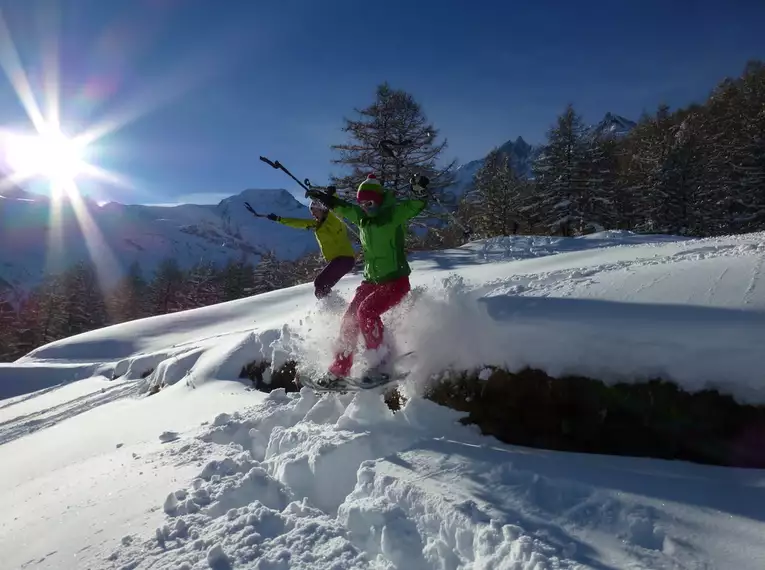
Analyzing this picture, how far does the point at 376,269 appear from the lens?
236 inches

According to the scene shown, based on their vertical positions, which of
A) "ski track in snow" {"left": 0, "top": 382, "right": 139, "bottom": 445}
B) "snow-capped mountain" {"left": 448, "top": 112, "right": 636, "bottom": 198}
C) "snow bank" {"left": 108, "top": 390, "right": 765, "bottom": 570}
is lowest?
"ski track in snow" {"left": 0, "top": 382, "right": 139, "bottom": 445}

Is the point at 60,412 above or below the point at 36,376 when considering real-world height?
below

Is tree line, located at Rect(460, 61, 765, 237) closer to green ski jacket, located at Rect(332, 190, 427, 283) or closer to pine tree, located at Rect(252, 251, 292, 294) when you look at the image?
pine tree, located at Rect(252, 251, 292, 294)

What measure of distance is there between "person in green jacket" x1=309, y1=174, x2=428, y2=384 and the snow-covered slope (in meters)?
0.28

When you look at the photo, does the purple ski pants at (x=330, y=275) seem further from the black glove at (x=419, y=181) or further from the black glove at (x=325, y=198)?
the black glove at (x=419, y=181)

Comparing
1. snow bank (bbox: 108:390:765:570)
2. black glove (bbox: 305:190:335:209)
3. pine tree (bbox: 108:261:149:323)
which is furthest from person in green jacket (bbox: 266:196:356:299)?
pine tree (bbox: 108:261:149:323)

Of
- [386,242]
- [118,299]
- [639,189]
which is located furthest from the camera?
[118,299]

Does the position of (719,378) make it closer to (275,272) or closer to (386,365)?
(386,365)

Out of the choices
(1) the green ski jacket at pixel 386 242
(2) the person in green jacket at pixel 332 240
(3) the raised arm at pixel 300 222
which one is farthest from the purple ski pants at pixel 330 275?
(1) the green ski jacket at pixel 386 242

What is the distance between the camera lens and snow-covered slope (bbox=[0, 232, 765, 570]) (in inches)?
107

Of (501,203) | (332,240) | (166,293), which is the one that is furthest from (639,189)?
(166,293)

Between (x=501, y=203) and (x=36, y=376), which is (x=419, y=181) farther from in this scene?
(x=501, y=203)

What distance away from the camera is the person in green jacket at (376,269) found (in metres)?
5.68

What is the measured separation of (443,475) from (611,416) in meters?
1.54
